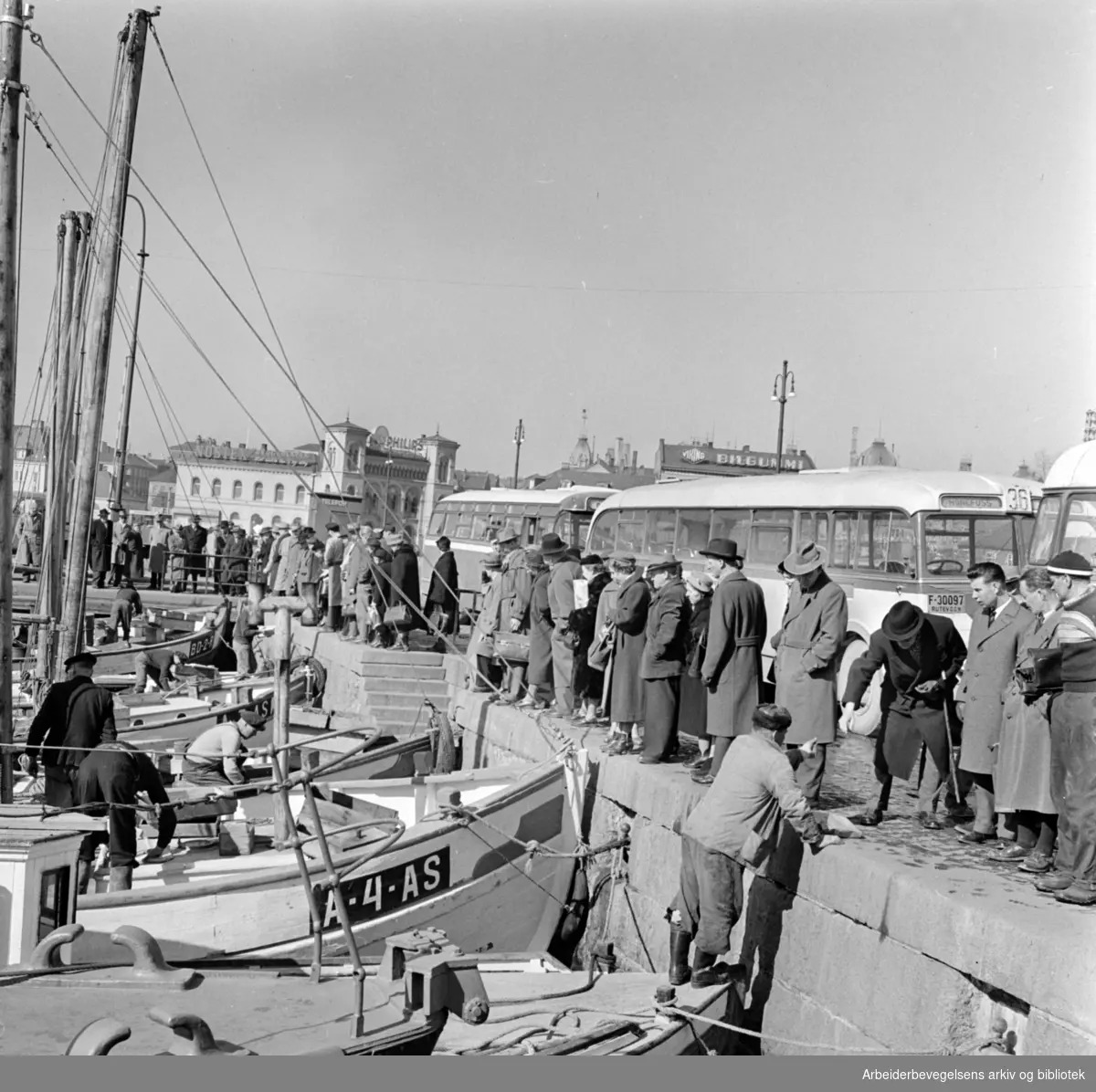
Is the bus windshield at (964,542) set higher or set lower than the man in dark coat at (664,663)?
higher

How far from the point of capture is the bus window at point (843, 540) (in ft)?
47.5

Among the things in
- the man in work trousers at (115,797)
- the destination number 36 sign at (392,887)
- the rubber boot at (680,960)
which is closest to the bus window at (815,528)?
the destination number 36 sign at (392,887)

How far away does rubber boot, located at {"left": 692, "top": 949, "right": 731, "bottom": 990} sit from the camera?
23.2 ft

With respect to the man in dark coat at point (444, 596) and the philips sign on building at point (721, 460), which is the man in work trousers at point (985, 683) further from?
the philips sign on building at point (721, 460)

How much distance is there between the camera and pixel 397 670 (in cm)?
1691

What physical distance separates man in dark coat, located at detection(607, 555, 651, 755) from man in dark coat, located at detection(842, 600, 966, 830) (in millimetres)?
2717

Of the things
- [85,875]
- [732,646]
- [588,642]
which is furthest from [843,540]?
[85,875]

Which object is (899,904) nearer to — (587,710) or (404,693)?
(587,710)

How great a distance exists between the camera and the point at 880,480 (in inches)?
565

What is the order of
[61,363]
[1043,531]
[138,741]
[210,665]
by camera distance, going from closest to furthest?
[1043,531] → [138,741] → [61,363] → [210,665]

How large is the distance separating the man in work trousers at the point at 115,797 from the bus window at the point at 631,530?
12276 millimetres

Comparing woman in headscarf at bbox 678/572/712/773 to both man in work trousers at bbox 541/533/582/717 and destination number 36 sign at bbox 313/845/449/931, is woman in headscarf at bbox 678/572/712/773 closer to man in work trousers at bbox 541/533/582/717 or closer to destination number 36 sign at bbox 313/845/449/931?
man in work trousers at bbox 541/533/582/717

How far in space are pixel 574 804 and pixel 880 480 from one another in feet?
20.8

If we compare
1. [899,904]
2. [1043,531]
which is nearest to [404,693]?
[1043,531]
